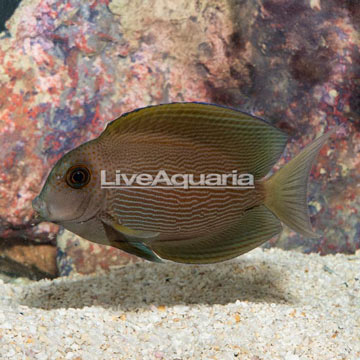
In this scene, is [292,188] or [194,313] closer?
[292,188]

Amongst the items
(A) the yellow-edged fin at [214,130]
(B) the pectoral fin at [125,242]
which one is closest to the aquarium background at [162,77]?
(A) the yellow-edged fin at [214,130]

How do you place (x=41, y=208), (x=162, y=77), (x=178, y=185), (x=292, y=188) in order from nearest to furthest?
(x=41, y=208) → (x=178, y=185) → (x=292, y=188) → (x=162, y=77)

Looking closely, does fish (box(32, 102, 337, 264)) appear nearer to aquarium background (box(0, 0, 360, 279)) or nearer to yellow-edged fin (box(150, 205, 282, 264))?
yellow-edged fin (box(150, 205, 282, 264))

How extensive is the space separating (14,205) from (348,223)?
2900 millimetres

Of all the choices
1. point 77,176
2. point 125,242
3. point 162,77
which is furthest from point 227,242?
point 162,77

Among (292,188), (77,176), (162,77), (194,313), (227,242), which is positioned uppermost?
(77,176)

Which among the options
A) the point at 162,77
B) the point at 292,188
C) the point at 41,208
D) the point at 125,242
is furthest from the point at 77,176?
the point at 162,77

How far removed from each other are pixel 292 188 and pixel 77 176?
39.1 inches

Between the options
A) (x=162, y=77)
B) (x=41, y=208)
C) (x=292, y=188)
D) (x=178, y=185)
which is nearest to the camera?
(x=41, y=208)

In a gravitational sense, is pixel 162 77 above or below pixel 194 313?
above

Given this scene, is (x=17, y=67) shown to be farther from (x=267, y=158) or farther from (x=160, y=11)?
(x=267, y=158)

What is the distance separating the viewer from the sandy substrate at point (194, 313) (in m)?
2.19

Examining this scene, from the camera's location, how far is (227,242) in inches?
78.6

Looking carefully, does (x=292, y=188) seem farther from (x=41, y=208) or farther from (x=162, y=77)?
(x=162, y=77)
